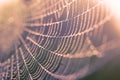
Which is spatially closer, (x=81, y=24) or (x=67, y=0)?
(x=81, y=24)

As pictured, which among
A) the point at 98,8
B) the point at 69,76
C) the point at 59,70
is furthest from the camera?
the point at 59,70

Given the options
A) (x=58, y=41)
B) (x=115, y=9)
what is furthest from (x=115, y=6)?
(x=58, y=41)

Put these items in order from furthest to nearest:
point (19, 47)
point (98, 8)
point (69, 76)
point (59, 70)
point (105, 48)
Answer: point (19, 47) → point (59, 70) → point (69, 76) → point (98, 8) → point (105, 48)

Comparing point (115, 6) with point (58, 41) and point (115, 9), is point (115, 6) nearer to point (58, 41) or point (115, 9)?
point (115, 9)

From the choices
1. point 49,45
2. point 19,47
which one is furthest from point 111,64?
point 19,47

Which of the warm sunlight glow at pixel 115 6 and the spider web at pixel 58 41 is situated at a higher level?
Answer: the warm sunlight glow at pixel 115 6

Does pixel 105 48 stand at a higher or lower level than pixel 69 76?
higher

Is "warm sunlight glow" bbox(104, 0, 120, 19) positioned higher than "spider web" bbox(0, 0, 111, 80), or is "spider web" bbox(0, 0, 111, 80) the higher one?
"warm sunlight glow" bbox(104, 0, 120, 19)

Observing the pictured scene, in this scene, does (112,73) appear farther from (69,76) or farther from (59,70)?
(59,70)
